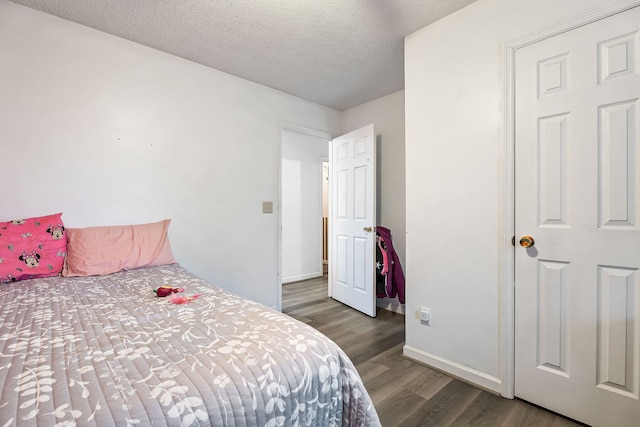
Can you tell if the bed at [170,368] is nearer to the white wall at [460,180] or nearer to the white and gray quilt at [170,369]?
the white and gray quilt at [170,369]

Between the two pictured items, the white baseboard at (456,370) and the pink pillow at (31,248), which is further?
the white baseboard at (456,370)

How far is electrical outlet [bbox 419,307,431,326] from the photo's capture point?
2068mm

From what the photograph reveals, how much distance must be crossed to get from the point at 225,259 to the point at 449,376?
2.06 metres

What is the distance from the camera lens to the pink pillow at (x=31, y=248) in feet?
5.15

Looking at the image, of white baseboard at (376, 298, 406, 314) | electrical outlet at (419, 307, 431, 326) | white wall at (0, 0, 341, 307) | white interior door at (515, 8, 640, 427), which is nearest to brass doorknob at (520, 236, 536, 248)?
white interior door at (515, 8, 640, 427)

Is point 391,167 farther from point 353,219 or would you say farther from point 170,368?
point 170,368

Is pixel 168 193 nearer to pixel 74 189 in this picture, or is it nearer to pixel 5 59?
pixel 74 189

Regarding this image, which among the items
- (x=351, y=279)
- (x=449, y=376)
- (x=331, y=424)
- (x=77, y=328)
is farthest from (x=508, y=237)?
(x=77, y=328)

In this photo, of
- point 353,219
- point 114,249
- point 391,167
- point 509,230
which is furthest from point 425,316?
point 114,249

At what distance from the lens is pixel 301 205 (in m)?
4.64

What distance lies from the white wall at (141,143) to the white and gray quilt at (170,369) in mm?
1106

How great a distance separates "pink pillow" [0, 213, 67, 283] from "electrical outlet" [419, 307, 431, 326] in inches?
93.9

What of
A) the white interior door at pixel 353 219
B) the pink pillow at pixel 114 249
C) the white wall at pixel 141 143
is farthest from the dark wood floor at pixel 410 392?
the pink pillow at pixel 114 249

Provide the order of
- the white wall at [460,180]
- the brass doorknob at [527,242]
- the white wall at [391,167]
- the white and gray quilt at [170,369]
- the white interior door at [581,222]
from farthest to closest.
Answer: the white wall at [391,167] → the white wall at [460,180] → the brass doorknob at [527,242] → the white interior door at [581,222] → the white and gray quilt at [170,369]
